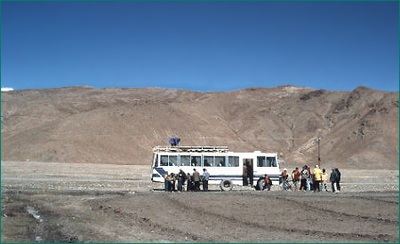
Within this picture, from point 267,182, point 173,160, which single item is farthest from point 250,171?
point 173,160

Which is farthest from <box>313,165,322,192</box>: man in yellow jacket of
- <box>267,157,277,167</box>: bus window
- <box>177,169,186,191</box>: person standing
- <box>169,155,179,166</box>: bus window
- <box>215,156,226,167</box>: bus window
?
<box>169,155,179,166</box>: bus window

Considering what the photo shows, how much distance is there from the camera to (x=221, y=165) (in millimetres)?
31844

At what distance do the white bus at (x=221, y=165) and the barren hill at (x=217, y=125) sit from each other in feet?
199

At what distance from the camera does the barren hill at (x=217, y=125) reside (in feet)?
310

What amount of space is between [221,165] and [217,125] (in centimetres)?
8985

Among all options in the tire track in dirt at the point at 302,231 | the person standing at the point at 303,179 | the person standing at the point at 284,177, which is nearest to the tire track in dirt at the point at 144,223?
the tire track in dirt at the point at 302,231

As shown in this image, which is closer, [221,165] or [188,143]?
[221,165]

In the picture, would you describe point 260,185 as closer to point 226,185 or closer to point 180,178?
point 226,185

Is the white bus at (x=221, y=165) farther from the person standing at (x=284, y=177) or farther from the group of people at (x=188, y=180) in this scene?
the group of people at (x=188, y=180)

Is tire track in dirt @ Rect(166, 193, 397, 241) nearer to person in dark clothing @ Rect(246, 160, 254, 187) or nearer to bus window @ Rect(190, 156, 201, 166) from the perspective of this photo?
bus window @ Rect(190, 156, 201, 166)

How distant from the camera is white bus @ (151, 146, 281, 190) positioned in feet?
104

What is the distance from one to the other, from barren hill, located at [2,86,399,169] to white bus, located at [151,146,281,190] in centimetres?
6066

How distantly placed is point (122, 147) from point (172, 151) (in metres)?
66.9

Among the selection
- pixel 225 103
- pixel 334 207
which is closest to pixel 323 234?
pixel 334 207
